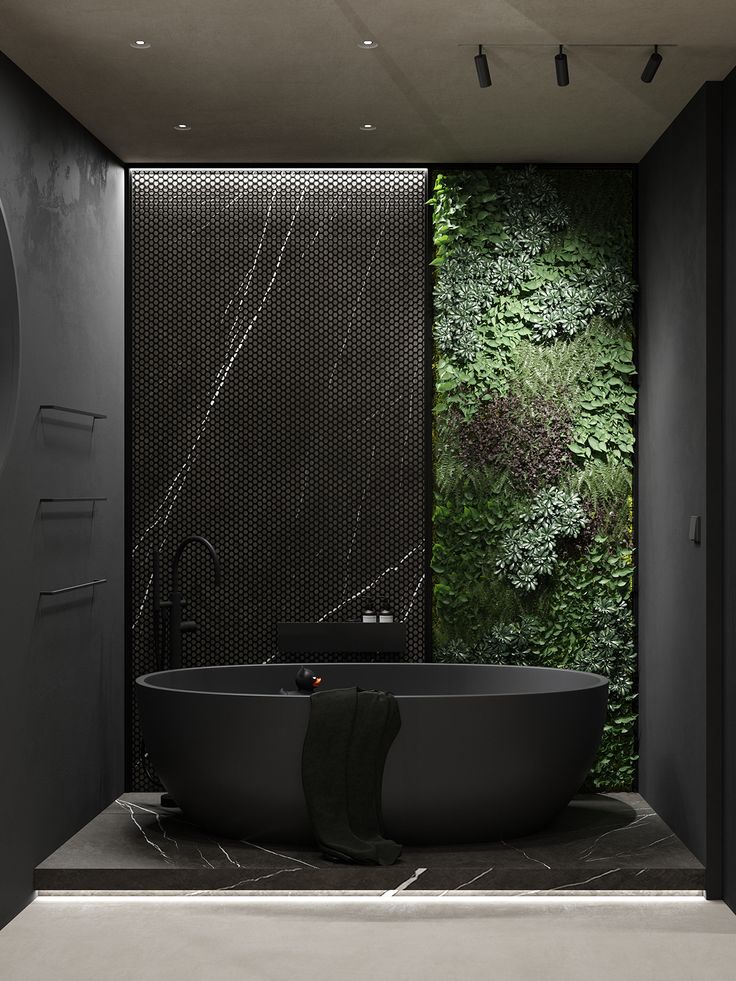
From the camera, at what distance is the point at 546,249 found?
17.8 feet

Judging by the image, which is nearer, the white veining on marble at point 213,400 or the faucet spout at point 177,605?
the faucet spout at point 177,605

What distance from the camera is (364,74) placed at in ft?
14.0

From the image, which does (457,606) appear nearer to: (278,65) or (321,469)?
(321,469)

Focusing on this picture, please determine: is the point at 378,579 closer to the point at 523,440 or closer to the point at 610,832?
the point at 523,440

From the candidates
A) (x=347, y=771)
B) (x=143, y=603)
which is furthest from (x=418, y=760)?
(x=143, y=603)

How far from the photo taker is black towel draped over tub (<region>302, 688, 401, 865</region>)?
13.9 ft

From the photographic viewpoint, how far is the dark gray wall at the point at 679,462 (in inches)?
167

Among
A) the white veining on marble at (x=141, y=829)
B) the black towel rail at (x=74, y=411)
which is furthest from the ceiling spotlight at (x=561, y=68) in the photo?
the white veining on marble at (x=141, y=829)

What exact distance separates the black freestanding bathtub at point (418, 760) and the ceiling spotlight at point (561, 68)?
7.16 ft

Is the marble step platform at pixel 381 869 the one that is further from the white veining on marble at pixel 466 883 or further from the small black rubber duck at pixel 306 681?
the small black rubber duck at pixel 306 681

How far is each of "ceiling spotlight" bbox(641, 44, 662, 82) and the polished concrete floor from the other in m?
2.88

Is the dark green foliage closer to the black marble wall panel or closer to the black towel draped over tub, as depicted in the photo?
the black marble wall panel

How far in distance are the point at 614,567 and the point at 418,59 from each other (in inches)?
97.5

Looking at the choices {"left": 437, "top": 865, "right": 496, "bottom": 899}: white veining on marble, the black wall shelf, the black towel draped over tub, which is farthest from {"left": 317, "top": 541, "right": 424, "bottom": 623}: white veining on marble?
{"left": 437, "top": 865, "right": 496, "bottom": 899}: white veining on marble
